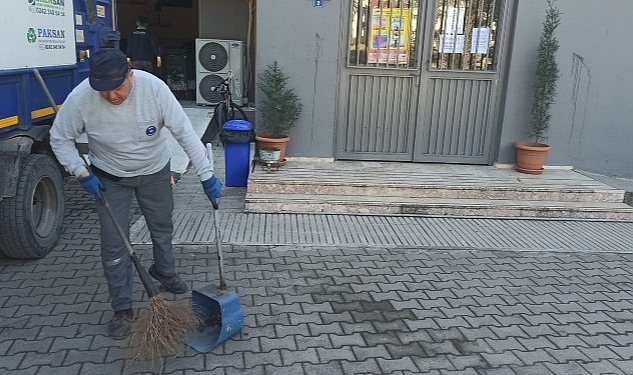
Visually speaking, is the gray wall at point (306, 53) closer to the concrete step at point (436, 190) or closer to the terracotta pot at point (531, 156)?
the concrete step at point (436, 190)

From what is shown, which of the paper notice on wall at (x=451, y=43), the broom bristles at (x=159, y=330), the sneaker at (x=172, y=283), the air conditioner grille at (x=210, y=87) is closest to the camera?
the broom bristles at (x=159, y=330)

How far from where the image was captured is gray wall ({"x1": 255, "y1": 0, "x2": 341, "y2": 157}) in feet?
20.9

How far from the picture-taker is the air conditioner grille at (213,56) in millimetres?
10203

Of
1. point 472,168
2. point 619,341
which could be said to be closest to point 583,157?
point 472,168

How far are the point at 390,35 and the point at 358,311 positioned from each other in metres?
4.07

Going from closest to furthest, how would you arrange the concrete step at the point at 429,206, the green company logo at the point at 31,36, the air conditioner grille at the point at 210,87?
the green company logo at the point at 31,36, the concrete step at the point at 429,206, the air conditioner grille at the point at 210,87

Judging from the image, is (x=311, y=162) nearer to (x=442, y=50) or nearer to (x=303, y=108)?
(x=303, y=108)

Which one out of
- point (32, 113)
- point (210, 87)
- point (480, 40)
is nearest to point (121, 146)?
point (32, 113)

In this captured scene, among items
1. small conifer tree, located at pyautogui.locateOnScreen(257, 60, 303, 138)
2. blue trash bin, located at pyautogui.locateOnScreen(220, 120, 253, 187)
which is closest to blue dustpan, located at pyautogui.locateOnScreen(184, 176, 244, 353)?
blue trash bin, located at pyautogui.locateOnScreen(220, 120, 253, 187)

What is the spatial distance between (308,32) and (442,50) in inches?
68.7

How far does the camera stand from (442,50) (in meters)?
6.84

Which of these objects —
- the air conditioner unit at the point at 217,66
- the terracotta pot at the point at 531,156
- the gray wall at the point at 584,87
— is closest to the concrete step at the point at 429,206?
the terracotta pot at the point at 531,156

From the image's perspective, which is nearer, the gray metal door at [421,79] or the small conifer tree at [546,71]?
the small conifer tree at [546,71]

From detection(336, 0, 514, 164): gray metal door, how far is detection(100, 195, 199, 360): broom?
13.1ft
